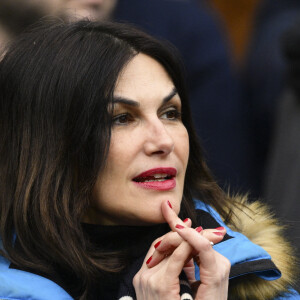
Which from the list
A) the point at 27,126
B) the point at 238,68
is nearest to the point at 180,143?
the point at 27,126

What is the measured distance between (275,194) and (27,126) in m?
1.58

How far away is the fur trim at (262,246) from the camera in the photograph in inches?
123

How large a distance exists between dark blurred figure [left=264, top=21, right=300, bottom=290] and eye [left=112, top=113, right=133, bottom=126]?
117 centimetres

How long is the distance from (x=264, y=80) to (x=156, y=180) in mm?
1742

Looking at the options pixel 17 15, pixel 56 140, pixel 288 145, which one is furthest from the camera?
pixel 288 145

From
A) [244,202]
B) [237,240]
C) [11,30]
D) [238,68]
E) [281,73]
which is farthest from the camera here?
[238,68]

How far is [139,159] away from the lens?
10.4ft

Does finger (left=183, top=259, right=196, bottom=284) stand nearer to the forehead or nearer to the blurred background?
the forehead

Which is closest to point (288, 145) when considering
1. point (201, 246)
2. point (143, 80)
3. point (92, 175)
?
point (143, 80)

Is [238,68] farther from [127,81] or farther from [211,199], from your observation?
[127,81]

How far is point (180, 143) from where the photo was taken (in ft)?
10.9

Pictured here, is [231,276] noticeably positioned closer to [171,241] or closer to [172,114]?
[171,241]

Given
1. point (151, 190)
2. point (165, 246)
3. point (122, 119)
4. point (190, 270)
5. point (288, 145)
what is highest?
point (122, 119)

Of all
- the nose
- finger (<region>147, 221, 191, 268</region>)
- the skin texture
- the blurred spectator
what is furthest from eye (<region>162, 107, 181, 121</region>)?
the blurred spectator
